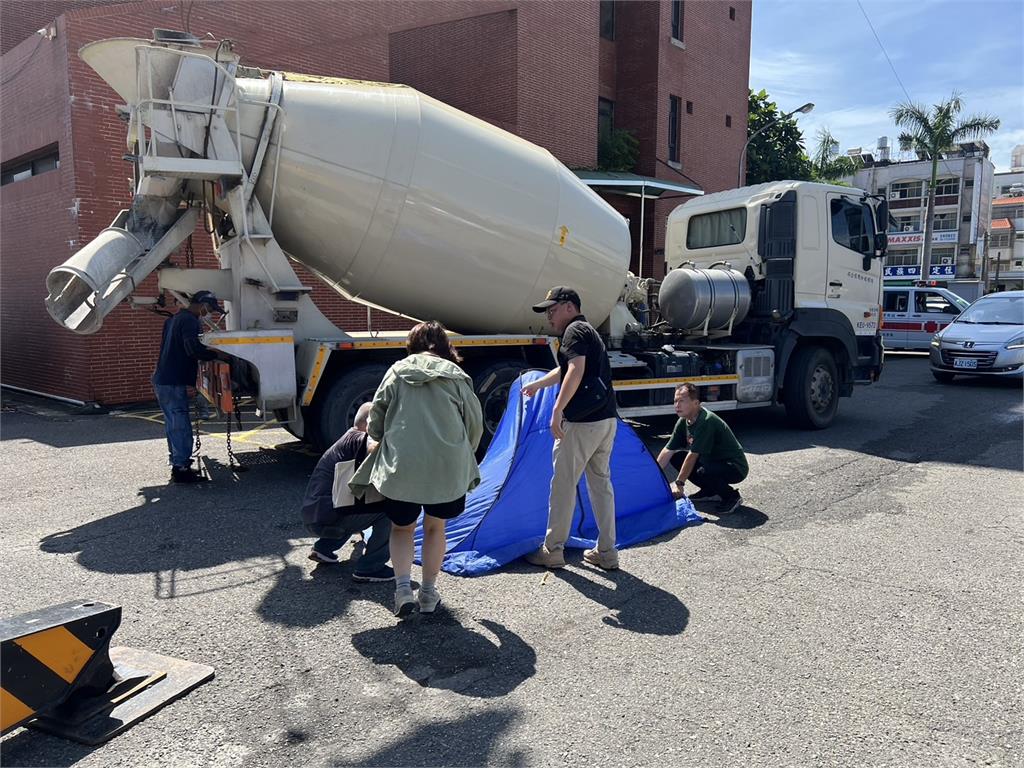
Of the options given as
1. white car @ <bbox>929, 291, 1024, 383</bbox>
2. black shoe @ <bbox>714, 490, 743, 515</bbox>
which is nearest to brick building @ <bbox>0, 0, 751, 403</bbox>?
black shoe @ <bbox>714, 490, 743, 515</bbox>

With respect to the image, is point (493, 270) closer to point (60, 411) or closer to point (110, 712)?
point (110, 712)

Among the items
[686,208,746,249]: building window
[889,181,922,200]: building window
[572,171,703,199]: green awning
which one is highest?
[889,181,922,200]: building window

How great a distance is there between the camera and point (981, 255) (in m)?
59.8

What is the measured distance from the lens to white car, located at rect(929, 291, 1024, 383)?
45.2ft

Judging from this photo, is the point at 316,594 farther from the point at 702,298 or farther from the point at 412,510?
the point at 702,298

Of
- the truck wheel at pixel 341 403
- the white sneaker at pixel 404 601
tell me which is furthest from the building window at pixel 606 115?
the white sneaker at pixel 404 601

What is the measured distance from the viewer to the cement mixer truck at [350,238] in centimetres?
619

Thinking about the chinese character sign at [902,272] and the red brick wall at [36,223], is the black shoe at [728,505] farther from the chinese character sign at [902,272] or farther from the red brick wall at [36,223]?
the chinese character sign at [902,272]

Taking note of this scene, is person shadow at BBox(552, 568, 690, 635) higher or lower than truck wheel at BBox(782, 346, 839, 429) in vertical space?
lower

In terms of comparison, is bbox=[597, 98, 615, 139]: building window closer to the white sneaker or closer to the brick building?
the brick building

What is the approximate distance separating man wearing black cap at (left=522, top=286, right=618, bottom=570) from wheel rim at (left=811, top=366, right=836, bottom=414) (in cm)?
634

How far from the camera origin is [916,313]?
1992 centimetres

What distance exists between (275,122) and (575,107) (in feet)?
45.0

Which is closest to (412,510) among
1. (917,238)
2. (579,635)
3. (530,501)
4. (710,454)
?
(579,635)
